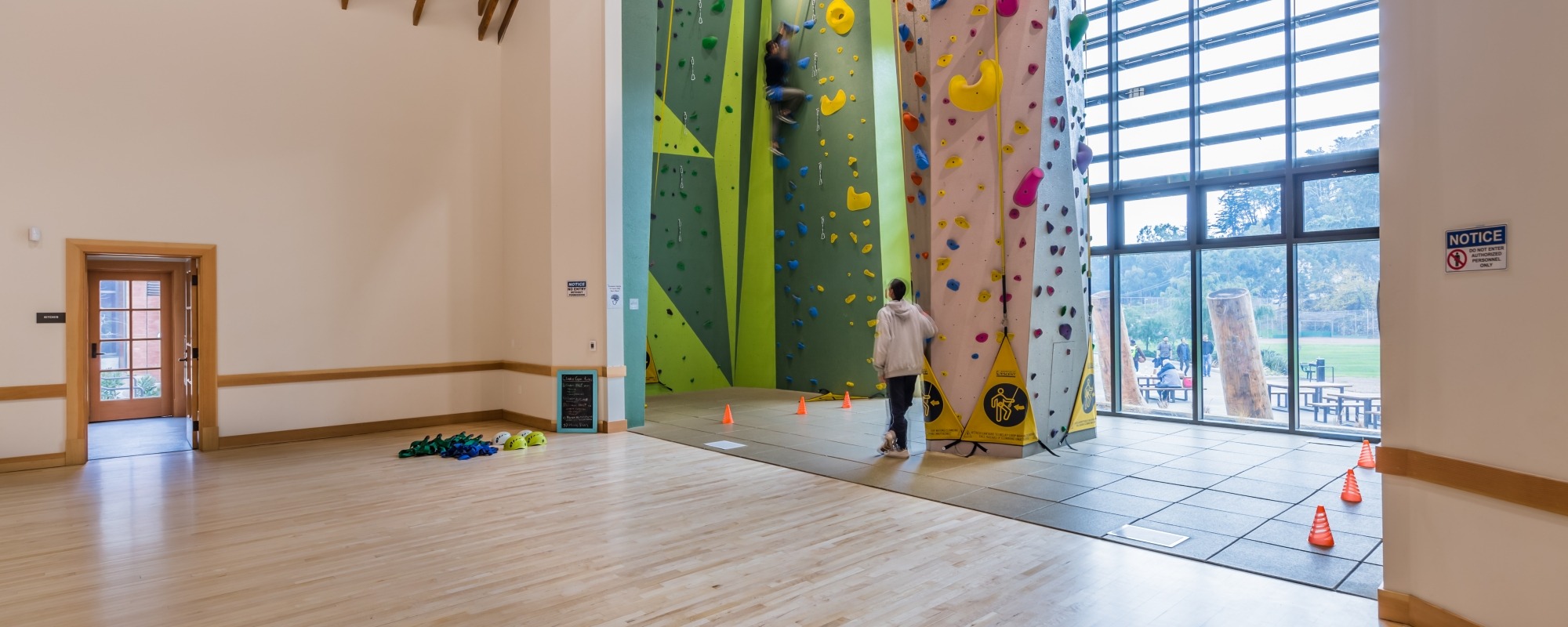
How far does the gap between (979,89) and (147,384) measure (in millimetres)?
10187

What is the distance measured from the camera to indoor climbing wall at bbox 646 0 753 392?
11.7m

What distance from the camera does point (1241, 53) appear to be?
823 centimetres

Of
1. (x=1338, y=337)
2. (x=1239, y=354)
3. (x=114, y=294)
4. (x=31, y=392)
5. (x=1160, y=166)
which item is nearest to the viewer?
(x=31, y=392)

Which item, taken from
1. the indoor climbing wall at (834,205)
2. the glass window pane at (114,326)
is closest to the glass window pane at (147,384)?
the glass window pane at (114,326)

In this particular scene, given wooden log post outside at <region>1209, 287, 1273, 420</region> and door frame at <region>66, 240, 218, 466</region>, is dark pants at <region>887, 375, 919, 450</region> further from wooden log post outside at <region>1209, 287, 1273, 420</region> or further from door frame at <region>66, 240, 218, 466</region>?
door frame at <region>66, 240, 218, 466</region>

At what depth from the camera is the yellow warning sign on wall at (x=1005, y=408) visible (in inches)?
259

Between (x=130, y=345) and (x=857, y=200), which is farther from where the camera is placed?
(x=857, y=200)

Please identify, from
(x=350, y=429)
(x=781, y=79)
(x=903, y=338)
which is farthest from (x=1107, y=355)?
(x=350, y=429)

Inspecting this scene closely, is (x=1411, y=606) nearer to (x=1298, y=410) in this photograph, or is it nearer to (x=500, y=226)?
(x=1298, y=410)

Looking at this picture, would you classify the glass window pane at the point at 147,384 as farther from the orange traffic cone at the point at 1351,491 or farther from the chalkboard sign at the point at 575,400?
the orange traffic cone at the point at 1351,491

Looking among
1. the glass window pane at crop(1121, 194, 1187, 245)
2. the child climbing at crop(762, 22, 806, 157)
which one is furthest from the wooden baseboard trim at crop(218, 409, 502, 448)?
the glass window pane at crop(1121, 194, 1187, 245)

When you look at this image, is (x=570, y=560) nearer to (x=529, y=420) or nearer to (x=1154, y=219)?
(x=529, y=420)

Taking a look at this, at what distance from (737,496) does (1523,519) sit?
4.10 metres

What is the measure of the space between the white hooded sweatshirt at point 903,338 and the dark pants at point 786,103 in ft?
19.5
